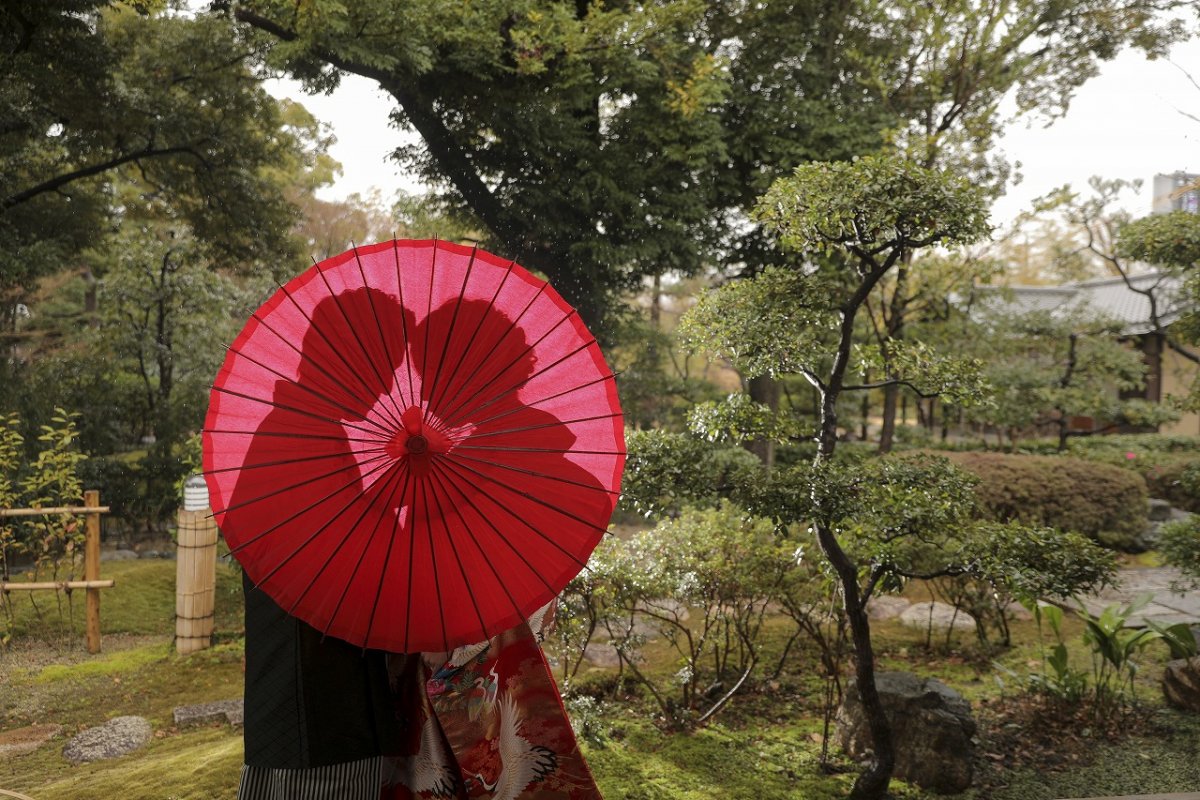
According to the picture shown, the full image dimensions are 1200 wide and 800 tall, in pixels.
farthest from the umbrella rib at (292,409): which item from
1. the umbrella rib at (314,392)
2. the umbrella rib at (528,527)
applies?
the umbrella rib at (528,527)

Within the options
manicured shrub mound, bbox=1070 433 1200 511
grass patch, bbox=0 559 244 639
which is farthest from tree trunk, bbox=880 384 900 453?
grass patch, bbox=0 559 244 639

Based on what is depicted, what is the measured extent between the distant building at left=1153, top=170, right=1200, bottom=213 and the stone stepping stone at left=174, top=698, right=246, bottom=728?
521 cm

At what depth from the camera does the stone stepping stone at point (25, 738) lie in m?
3.52

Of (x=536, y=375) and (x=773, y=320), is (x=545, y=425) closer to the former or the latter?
(x=536, y=375)

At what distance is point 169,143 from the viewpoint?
476cm

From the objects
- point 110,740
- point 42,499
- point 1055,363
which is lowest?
point 110,740

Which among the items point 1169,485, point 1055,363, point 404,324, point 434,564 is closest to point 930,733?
point 434,564

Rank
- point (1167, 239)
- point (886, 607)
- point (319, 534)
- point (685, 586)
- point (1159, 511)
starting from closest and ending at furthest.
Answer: point (319, 534)
point (685, 586)
point (1167, 239)
point (886, 607)
point (1159, 511)

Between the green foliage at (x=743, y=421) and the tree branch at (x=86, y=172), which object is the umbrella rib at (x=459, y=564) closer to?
the green foliage at (x=743, y=421)

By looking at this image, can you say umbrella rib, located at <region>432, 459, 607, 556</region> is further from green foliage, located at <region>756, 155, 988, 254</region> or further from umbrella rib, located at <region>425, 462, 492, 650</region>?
green foliage, located at <region>756, 155, 988, 254</region>

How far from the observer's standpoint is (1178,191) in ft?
14.8

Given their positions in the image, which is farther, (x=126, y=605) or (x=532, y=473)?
(x=126, y=605)

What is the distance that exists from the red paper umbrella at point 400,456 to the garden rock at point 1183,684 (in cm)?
380

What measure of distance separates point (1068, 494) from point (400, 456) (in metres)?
6.87
